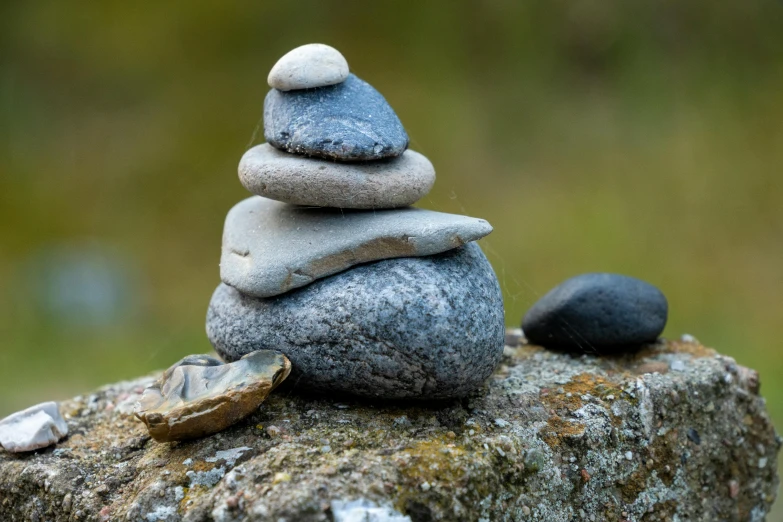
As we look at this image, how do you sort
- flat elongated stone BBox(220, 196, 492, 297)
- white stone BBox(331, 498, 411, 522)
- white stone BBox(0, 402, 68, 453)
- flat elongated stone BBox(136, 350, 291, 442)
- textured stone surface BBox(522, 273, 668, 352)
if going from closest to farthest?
1. white stone BBox(331, 498, 411, 522)
2. flat elongated stone BBox(136, 350, 291, 442)
3. flat elongated stone BBox(220, 196, 492, 297)
4. white stone BBox(0, 402, 68, 453)
5. textured stone surface BBox(522, 273, 668, 352)

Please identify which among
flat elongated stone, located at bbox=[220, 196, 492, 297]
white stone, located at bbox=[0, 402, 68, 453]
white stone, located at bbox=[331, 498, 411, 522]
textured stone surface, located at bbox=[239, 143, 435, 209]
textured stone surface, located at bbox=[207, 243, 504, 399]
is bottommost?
white stone, located at bbox=[0, 402, 68, 453]

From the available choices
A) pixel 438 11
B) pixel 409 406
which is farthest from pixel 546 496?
pixel 438 11

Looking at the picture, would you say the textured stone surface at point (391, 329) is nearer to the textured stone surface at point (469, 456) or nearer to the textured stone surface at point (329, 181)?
the textured stone surface at point (469, 456)

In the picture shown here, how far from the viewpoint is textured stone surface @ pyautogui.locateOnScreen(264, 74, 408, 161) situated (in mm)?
2900

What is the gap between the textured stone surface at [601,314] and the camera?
3568 mm

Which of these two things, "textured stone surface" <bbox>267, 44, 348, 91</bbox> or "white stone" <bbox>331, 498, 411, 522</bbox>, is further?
"textured stone surface" <bbox>267, 44, 348, 91</bbox>

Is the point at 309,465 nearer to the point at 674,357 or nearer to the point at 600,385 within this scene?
the point at 600,385

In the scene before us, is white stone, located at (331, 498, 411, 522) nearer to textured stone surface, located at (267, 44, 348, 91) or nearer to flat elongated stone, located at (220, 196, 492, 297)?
flat elongated stone, located at (220, 196, 492, 297)

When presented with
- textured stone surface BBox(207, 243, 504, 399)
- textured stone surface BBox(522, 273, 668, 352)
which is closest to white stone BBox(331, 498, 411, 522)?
textured stone surface BBox(207, 243, 504, 399)

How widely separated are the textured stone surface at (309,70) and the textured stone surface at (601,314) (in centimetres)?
142

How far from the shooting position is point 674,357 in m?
3.64

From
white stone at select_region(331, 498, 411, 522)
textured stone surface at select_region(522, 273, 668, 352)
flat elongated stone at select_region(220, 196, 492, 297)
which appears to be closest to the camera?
white stone at select_region(331, 498, 411, 522)

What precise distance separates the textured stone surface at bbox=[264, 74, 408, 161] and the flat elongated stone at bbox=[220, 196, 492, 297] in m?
0.26

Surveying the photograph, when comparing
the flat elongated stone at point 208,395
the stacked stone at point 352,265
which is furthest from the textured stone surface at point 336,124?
the flat elongated stone at point 208,395
